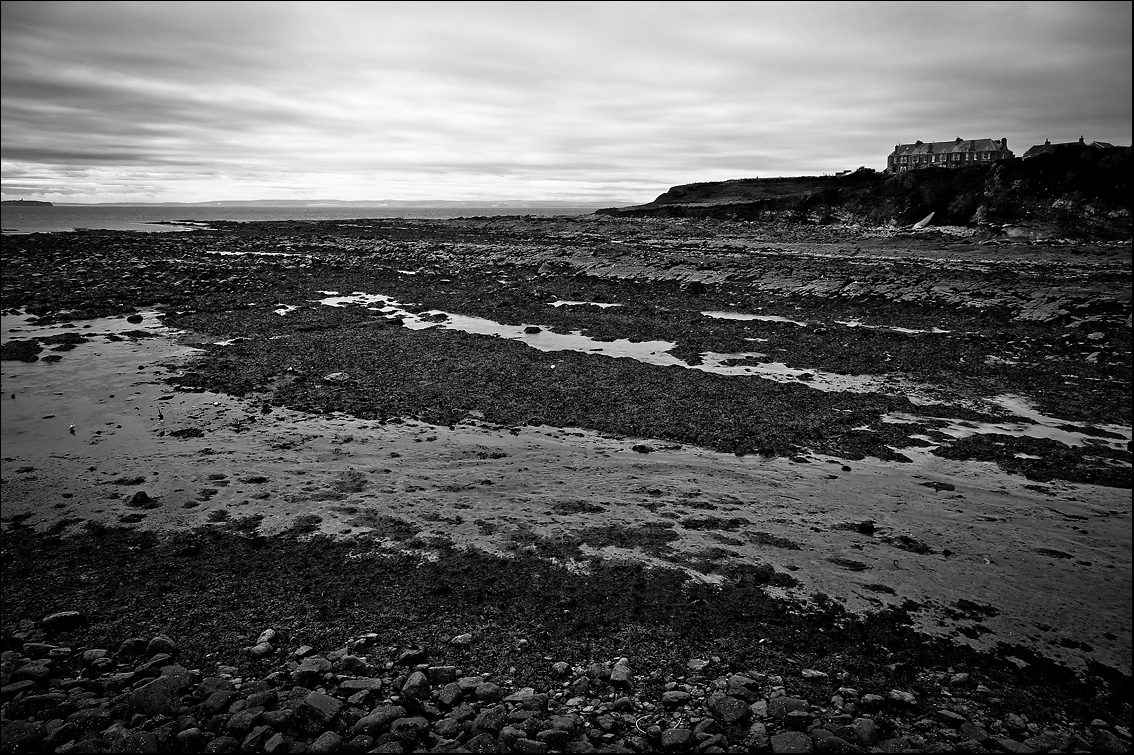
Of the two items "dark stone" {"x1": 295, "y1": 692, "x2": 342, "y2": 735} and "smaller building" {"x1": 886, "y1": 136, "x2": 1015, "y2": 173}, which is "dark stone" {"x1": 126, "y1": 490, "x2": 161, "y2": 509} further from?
"smaller building" {"x1": 886, "y1": 136, "x2": 1015, "y2": 173}

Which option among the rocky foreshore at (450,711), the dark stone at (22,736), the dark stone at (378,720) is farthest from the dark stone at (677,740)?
the dark stone at (22,736)

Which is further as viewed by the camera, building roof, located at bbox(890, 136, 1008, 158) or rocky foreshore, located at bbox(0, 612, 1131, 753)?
building roof, located at bbox(890, 136, 1008, 158)

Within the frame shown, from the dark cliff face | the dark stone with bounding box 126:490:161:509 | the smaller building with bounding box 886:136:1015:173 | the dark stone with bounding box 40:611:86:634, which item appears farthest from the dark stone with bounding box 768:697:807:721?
the smaller building with bounding box 886:136:1015:173

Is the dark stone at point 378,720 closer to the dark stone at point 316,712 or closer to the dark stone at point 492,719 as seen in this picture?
the dark stone at point 316,712

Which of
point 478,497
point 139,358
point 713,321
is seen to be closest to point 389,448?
point 478,497

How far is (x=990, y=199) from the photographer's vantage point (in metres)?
49.1

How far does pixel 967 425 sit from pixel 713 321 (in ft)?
30.9

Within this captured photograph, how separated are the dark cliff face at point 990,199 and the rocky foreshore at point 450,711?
46787mm

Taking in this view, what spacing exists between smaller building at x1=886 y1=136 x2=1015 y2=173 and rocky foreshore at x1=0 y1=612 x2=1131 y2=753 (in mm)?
96462

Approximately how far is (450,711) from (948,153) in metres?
112

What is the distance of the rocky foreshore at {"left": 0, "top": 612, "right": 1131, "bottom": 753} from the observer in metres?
4.10

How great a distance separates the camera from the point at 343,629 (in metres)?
5.39

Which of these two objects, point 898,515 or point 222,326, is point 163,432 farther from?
point 898,515

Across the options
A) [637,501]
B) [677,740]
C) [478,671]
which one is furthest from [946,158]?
[478,671]
